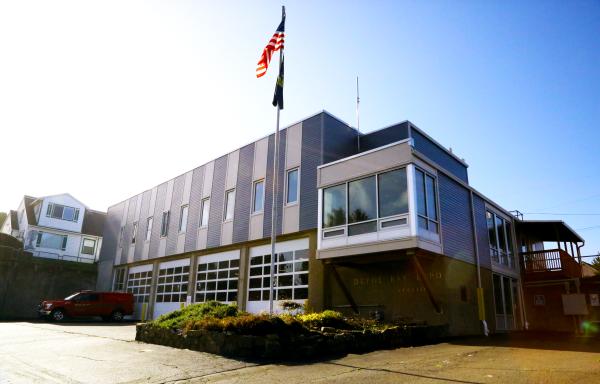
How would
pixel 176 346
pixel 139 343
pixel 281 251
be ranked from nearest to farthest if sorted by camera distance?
pixel 176 346, pixel 139 343, pixel 281 251

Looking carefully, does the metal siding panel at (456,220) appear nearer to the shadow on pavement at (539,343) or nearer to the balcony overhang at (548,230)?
the shadow on pavement at (539,343)

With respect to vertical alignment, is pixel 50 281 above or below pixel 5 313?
above

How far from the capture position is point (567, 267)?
2177cm

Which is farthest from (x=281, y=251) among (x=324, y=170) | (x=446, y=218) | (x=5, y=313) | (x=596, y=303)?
(x=5, y=313)

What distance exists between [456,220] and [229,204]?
12.4m

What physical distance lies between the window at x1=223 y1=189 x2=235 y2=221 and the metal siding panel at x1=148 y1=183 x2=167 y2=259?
26.5ft

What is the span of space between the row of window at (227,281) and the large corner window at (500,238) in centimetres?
973

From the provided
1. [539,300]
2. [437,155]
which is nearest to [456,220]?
[437,155]

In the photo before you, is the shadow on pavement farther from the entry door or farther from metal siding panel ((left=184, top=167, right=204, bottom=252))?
metal siding panel ((left=184, top=167, right=204, bottom=252))

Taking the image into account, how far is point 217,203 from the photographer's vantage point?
24.0m

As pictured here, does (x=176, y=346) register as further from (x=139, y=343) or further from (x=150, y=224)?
(x=150, y=224)

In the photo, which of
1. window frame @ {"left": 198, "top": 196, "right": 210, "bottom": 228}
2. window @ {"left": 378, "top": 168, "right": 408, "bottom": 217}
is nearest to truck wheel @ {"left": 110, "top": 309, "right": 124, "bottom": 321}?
window frame @ {"left": 198, "top": 196, "right": 210, "bottom": 228}

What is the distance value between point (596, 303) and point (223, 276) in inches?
810

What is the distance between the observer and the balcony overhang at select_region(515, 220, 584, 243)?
75.8ft
